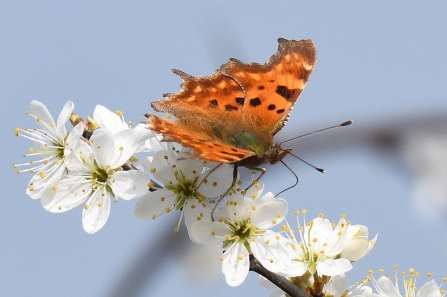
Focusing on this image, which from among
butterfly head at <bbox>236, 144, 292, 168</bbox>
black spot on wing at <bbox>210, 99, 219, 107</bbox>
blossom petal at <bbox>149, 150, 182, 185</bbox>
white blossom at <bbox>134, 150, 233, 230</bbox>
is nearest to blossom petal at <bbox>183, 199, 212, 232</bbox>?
white blossom at <bbox>134, 150, 233, 230</bbox>

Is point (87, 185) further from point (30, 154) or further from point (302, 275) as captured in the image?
point (302, 275)

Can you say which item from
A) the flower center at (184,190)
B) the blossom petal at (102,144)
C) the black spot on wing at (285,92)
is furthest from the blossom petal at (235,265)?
the black spot on wing at (285,92)

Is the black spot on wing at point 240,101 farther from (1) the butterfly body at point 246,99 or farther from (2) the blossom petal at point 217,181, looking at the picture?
(2) the blossom petal at point 217,181

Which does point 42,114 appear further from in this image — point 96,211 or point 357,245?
point 357,245

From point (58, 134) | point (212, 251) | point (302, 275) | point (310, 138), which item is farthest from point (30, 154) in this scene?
point (212, 251)

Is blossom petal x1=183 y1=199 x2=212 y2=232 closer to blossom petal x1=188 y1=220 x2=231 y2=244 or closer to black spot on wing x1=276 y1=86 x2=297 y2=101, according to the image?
blossom petal x1=188 y1=220 x2=231 y2=244

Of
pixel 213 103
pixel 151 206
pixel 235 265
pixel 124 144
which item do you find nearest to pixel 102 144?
pixel 124 144
